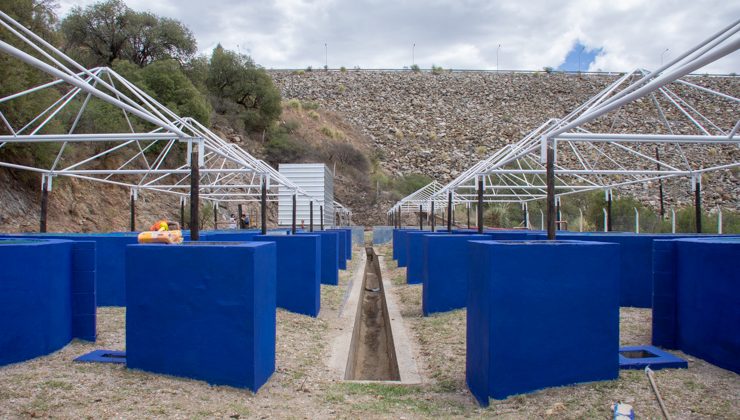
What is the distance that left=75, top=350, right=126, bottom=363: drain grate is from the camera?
619 cm

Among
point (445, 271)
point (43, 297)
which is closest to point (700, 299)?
point (445, 271)

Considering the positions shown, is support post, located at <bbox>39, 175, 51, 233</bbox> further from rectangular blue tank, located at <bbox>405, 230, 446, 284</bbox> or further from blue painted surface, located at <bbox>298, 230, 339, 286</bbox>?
rectangular blue tank, located at <bbox>405, 230, 446, 284</bbox>

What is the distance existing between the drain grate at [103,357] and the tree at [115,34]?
25.9 m

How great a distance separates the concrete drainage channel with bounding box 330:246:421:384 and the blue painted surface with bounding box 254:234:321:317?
856 mm

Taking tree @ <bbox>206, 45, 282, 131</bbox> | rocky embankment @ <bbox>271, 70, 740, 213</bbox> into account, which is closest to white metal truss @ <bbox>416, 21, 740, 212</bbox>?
rocky embankment @ <bbox>271, 70, 740, 213</bbox>

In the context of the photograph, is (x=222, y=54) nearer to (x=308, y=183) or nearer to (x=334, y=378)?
(x=308, y=183)

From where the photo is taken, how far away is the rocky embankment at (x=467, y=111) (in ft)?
154

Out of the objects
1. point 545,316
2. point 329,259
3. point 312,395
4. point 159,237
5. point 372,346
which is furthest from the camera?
point 329,259

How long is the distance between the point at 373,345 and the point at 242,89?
32854mm

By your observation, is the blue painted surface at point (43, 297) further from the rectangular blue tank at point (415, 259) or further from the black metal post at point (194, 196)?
the rectangular blue tank at point (415, 259)

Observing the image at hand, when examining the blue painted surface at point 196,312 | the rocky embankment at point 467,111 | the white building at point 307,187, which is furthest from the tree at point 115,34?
the rocky embankment at point 467,111

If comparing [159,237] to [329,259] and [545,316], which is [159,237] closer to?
[545,316]

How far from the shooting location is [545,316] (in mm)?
5543

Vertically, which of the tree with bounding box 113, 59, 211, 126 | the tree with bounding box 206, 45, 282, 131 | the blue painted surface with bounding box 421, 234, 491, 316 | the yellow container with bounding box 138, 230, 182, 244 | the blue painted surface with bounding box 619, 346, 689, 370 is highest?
the tree with bounding box 206, 45, 282, 131
